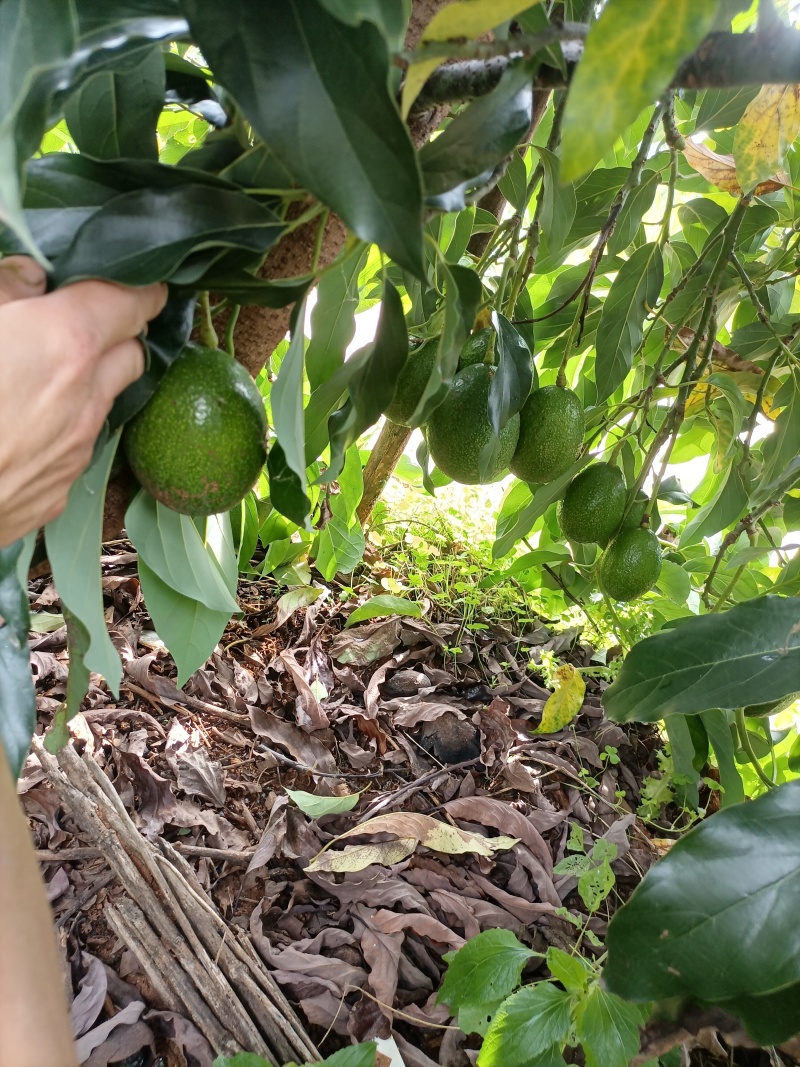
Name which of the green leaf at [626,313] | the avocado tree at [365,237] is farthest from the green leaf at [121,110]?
the green leaf at [626,313]

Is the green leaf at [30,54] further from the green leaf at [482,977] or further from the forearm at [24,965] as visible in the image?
the green leaf at [482,977]

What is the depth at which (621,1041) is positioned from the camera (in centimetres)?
70

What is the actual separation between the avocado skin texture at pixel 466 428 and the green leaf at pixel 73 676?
43 cm

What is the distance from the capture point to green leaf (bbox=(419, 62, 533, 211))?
347mm

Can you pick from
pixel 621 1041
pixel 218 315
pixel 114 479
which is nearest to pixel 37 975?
pixel 114 479

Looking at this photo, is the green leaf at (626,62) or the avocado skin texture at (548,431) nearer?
the green leaf at (626,62)

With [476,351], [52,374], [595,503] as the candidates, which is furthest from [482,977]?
[52,374]

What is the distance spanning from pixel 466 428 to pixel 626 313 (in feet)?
1.05

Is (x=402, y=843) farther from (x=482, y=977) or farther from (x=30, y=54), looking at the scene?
(x=30, y=54)

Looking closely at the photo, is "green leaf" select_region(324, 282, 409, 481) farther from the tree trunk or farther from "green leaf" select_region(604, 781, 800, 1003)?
the tree trunk

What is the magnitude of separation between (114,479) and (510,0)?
0.36 meters

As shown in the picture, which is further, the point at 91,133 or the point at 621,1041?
the point at 621,1041

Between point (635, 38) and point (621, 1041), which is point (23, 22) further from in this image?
point (621, 1041)

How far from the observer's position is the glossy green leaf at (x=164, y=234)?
14.3 inches
